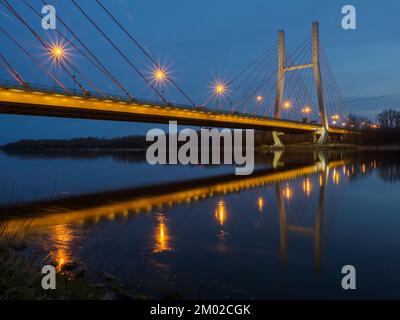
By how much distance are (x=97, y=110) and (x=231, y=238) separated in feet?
68.5

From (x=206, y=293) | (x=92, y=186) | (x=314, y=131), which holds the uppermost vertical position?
(x=314, y=131)

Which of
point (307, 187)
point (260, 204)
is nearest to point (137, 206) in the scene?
point (260, 204)

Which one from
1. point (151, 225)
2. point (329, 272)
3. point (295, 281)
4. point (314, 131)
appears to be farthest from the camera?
point (314, 131)

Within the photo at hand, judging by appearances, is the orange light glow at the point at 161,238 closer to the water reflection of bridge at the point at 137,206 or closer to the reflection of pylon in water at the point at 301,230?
the water reflection of bridge at the point at 137,206

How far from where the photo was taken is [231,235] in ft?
34.5

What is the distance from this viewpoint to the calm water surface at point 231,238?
6699 millimetres

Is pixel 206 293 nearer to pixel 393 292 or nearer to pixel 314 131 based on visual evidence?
pixel 393 292

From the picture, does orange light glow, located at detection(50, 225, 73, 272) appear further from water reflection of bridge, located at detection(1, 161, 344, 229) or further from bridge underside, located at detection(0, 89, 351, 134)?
bridge underside, located at detection(0, 89, 351, 134)

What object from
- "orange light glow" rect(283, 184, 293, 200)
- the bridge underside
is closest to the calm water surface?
"orange light glow" rect(283, 184, 293, 200)

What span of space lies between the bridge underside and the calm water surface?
6.75 m

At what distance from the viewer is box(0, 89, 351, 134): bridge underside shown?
2288 cm

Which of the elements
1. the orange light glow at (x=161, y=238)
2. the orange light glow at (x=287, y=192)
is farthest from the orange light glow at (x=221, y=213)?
the orange light glow at (x=287, y=192)
